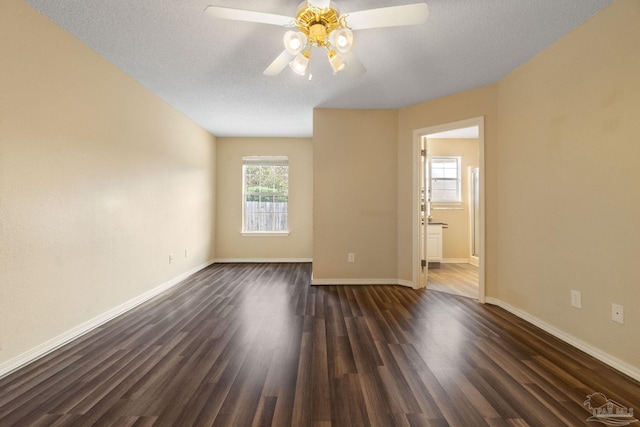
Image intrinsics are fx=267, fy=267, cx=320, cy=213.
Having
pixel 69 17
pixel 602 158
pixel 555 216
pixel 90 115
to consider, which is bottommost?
pixel 555 216

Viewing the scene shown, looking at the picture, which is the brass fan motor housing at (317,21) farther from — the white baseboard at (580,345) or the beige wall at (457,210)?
the beige wall at (457,210)

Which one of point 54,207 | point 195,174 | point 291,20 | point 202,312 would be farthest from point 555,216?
point 195,174

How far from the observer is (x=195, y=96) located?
11.6 feet

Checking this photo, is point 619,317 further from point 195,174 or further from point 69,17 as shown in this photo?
point 195,174

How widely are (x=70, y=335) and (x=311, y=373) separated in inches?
82.3

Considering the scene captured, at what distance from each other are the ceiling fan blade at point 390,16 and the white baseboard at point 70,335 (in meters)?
3.19

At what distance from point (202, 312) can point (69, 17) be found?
2775mm

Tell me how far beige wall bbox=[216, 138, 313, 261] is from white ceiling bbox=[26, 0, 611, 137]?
1.97 meters

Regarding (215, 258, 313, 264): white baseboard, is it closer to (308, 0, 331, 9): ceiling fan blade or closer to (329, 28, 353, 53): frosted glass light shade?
(329, 28, 353, 53): frosted glass light shade

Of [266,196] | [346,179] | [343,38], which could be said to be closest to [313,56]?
[343,38]

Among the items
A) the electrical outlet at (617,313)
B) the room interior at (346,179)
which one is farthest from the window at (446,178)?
the electrical outlet at (617,313)

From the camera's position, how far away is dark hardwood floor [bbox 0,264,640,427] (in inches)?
55.5

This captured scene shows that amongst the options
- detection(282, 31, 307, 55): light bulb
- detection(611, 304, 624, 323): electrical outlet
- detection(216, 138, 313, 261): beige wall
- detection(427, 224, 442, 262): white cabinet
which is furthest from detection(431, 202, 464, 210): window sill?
detection(282, 31, 307, 55): light bulb

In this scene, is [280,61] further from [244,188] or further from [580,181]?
[244,188]
